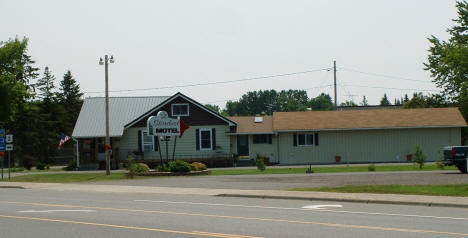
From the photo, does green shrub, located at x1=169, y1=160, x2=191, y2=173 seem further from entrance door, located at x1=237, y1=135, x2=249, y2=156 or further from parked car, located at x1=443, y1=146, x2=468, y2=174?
parked car, located at x1=443, y1=146, x2=468, y2=174

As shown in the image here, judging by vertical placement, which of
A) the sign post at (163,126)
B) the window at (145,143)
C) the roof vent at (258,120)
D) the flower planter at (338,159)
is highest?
the roof vent at (258,120)

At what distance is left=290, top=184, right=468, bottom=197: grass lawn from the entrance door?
89.8 ft

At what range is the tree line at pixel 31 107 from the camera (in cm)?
5891

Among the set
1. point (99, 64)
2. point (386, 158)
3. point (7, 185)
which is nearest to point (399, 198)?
point (7, 185)

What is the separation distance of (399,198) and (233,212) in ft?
18.7

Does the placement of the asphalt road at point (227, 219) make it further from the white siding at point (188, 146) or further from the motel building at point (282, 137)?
the white siding at point (188, 146)

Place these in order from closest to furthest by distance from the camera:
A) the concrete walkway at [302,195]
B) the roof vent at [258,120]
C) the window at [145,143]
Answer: the concrete walkway at [302,195]
the window at [145,143]
the roof vent at [258,120]

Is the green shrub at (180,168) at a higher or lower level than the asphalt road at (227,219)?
higher

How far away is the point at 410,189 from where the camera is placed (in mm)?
20422

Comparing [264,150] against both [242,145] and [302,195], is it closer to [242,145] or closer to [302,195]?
[242,145]

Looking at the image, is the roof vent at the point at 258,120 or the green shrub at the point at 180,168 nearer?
the green shrub at the point at 180,168

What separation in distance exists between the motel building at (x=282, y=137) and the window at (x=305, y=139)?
0.28 ft

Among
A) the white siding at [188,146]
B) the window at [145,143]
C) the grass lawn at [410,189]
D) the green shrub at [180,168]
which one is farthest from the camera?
the window at [145,143]

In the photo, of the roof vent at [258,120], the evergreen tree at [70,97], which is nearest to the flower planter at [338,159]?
the roof vent at [258,120]
